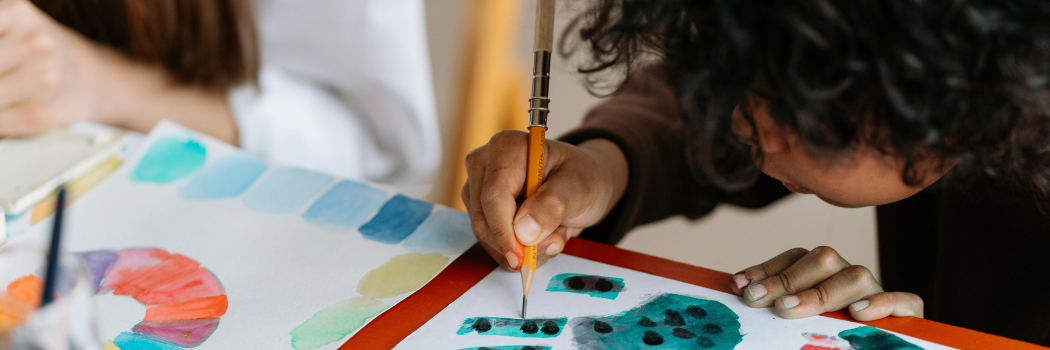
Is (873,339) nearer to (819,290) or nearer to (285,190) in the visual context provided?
(819,290)

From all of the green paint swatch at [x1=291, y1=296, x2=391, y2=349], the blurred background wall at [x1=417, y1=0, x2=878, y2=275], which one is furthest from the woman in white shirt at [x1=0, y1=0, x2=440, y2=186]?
the green paint swatch at [x1=291, y1=296, x2=391, y2=349]

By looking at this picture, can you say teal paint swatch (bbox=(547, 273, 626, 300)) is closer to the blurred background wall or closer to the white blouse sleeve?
the white blouse sleeve

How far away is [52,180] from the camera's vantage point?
49cm

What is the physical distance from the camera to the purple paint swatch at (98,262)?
1.36ft

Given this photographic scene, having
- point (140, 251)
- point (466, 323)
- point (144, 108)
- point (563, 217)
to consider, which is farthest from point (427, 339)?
point (144, 108)

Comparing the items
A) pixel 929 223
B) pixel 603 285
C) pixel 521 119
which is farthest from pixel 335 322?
pixel 521 119

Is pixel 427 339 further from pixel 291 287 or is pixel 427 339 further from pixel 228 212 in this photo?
pixel 228 212

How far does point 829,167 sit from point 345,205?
1.14 ft

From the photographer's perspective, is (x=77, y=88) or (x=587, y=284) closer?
(x=587, y=284)

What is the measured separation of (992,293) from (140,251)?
2.25 ft

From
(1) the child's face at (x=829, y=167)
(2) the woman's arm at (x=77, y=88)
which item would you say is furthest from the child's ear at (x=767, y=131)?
(2) the woman's arm at (x=77, y=88)

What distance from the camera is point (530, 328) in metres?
0.37

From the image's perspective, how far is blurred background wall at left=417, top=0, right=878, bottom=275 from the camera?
111 cm

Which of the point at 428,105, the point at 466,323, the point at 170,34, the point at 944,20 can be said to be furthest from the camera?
the point at 428,105
